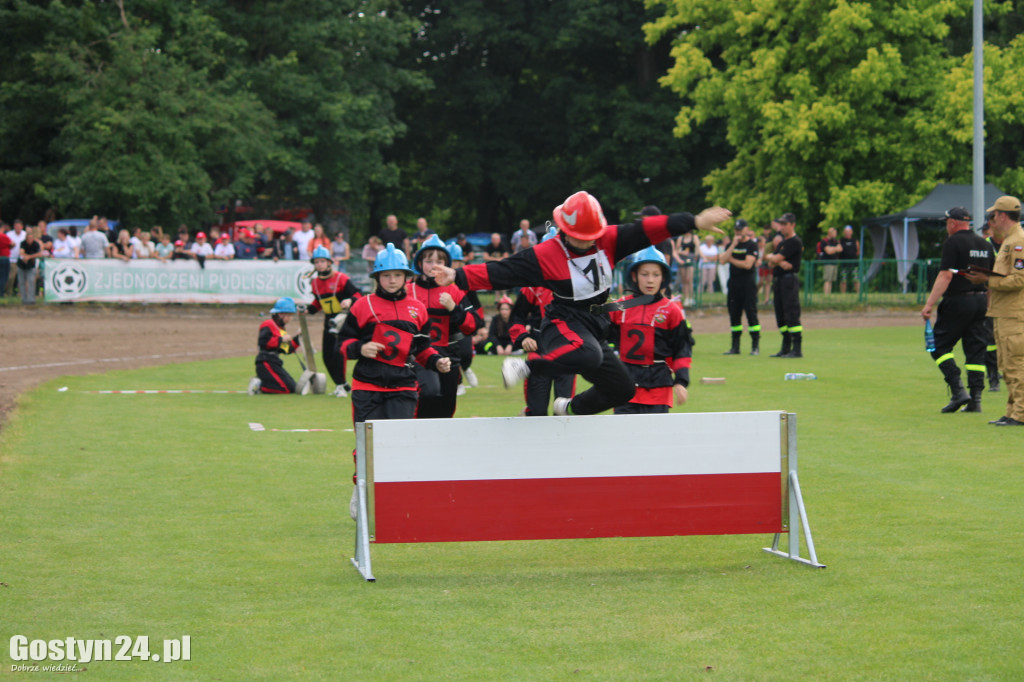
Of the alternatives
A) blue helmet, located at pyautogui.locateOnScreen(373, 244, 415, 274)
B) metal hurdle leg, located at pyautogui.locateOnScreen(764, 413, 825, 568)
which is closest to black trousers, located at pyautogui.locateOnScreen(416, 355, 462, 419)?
blue helmet, located at pyautogui.locateOnScreen(373, 244, 415, 274)

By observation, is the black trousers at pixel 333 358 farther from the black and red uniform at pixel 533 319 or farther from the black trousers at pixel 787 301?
the black trousers at pixel 787 301

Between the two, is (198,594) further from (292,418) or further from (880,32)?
(880,32)

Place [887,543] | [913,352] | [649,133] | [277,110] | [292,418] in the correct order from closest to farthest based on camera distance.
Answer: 1. [887,543]
2. [292,418]
3. [913,352]
4. [277,110]
5. [649,133]

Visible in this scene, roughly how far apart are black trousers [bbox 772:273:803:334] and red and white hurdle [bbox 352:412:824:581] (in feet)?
44.5

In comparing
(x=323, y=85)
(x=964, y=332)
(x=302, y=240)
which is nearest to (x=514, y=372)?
(x=964, y=332)

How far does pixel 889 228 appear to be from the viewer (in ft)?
128

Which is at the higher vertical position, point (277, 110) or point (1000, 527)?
point (277, 110)

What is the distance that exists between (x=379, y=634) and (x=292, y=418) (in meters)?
8.76

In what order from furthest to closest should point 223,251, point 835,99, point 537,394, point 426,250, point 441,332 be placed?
point 835,99 < point 223,251 < point 537,394 < point 426,250 < point 441,332

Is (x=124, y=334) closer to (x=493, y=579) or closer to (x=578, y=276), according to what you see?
(x=578, y=276)

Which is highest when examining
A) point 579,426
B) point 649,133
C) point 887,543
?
point 649,133

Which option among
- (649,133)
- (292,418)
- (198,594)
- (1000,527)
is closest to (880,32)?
(649,133)
